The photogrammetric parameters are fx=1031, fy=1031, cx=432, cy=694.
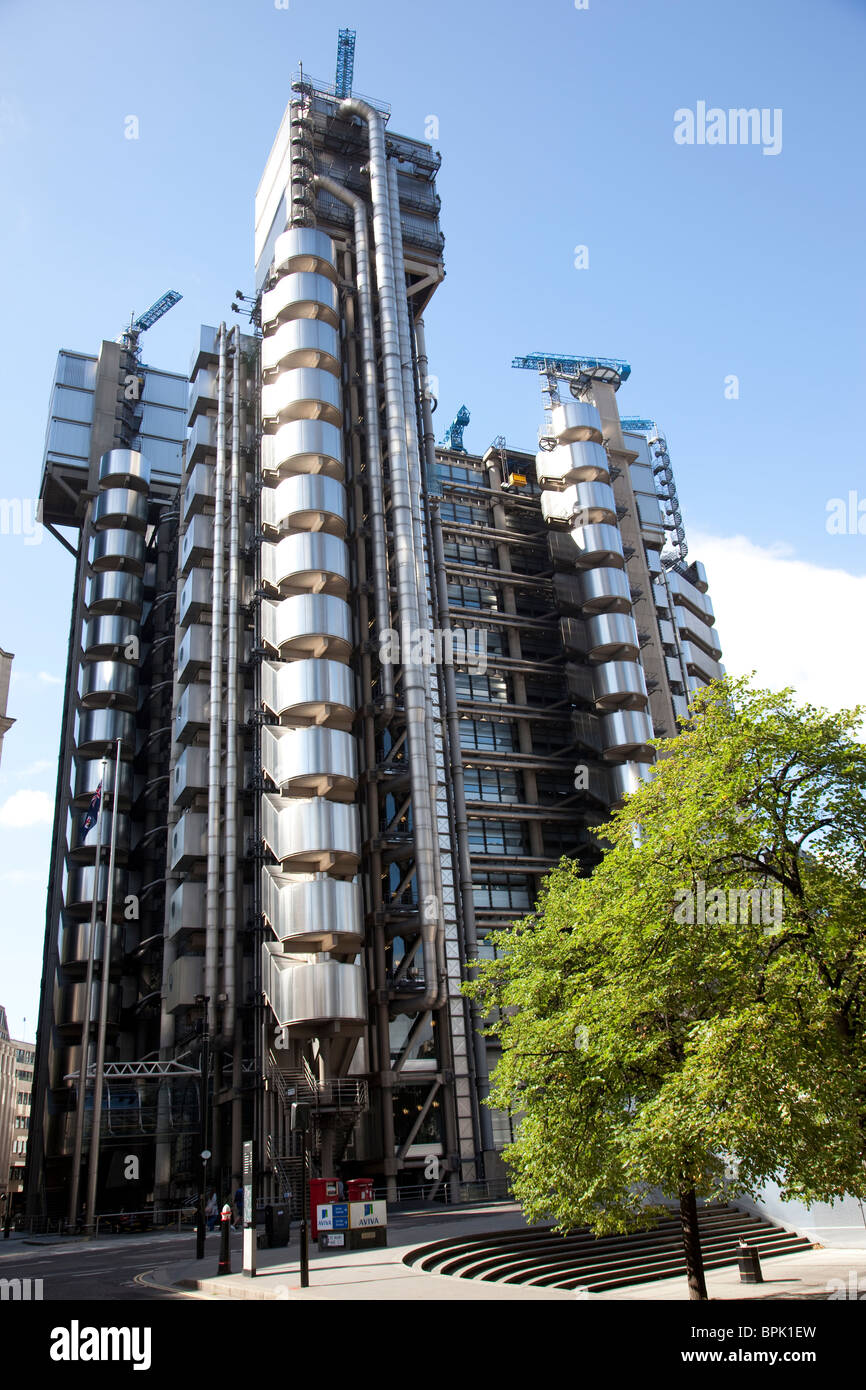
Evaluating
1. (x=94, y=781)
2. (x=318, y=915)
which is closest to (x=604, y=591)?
(x=318, y=915)

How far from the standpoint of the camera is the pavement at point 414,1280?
59.5 ft

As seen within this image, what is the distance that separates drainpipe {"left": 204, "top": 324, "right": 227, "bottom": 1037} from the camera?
5109 centimetres

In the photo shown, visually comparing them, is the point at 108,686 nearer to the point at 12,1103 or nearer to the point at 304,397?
the point at 304,397

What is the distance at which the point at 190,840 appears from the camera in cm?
5644

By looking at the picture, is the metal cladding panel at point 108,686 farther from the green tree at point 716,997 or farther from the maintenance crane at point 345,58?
the green tree at point 716,997

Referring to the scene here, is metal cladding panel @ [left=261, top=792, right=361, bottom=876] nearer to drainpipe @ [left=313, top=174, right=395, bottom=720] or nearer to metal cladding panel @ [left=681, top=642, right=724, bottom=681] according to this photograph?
drainpipe @ [left=313, top=174, right=395, bottom=720]

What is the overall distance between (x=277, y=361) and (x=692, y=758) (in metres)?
42.6

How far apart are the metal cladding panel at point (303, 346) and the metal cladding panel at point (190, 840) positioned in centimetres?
2494

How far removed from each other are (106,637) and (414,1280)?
56.5 metres

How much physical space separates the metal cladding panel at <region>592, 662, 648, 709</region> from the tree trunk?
43.1 meters

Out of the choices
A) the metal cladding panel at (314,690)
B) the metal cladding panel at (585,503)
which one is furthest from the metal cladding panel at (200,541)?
the metal cladding panel at (585,503)

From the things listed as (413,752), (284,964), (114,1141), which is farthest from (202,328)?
(114,1141)

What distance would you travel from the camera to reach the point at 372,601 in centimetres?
5466
